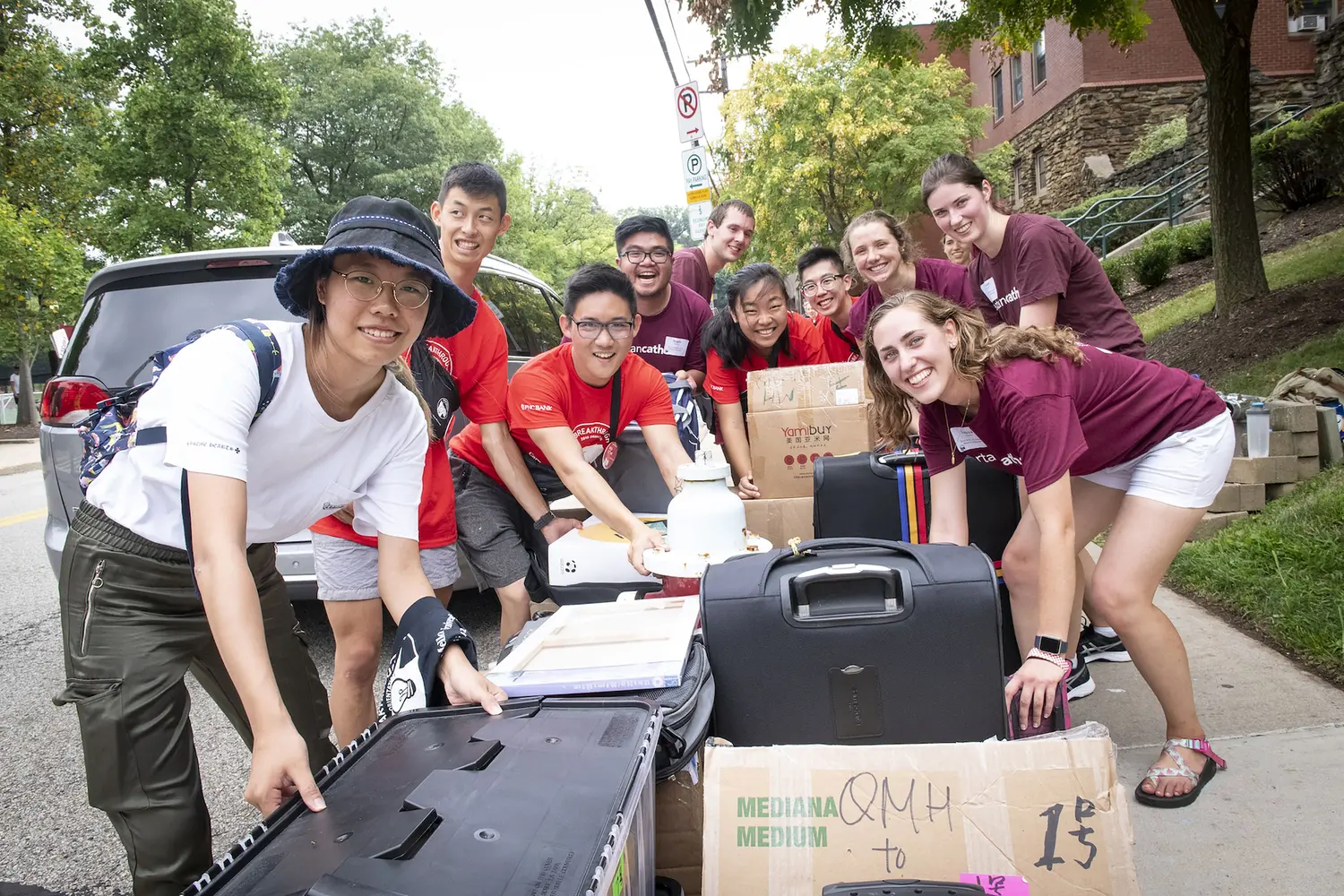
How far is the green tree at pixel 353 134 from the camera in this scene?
29141mm

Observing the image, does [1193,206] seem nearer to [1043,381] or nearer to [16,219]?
[1043,381]

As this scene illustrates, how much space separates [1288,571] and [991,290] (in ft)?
6.38

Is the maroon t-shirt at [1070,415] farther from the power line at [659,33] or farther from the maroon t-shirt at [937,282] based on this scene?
the power line at [659,33]

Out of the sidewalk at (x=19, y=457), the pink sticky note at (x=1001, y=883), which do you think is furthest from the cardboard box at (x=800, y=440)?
the sidewalk at (x=19, y=457)

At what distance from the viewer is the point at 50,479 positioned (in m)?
3.69

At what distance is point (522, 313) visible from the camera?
217 inches

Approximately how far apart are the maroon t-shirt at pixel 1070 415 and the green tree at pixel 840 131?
18.7 m

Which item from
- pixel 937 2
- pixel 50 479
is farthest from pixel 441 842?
pixel 937 2

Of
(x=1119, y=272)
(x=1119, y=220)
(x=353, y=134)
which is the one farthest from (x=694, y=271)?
(x=353, y=134)

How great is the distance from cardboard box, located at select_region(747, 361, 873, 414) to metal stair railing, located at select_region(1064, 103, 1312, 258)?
13876 millimetres

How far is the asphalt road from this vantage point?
8.31 ft

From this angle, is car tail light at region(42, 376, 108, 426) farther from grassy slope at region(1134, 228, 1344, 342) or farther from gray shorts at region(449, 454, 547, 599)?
grassy slope at region(1134, 228, 1344, 342)

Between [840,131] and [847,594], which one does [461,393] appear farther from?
[840,131]

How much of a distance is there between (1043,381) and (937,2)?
6.96m
